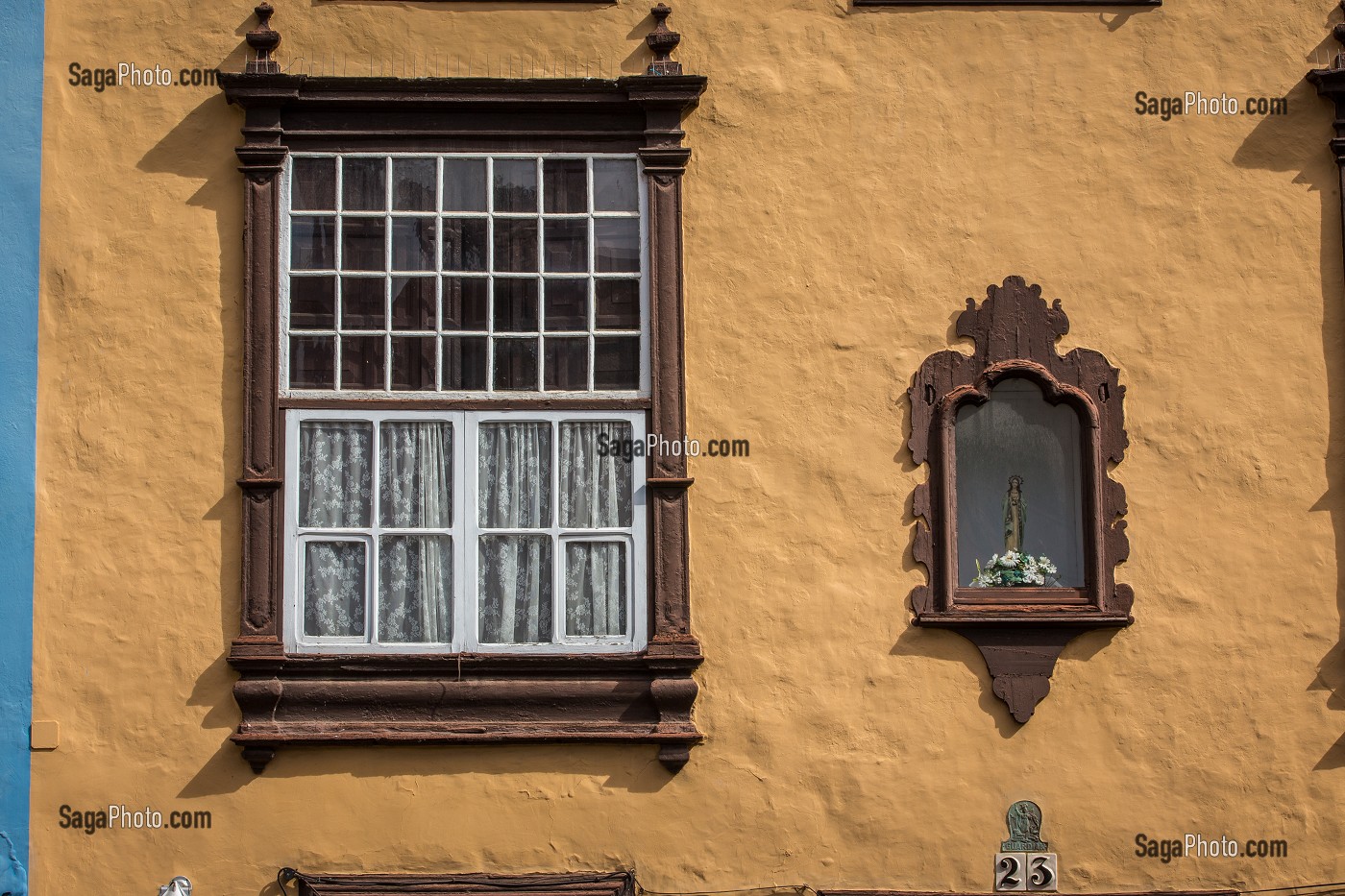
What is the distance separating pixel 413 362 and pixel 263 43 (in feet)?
5.63

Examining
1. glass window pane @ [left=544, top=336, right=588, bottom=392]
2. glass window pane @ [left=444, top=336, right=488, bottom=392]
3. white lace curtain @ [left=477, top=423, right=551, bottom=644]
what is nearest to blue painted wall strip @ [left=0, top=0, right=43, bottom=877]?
glass window pane @ [left=444, top=336, right=488, bottom=392]

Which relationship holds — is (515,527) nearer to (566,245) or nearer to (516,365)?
(516,365)

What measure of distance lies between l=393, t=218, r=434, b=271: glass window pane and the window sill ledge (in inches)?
75.5

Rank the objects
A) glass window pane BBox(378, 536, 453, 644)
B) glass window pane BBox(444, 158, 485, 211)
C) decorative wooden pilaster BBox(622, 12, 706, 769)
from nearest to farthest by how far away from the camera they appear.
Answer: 1. decorative wooden pilaster BBox(622, 12, 706, 769)
2. glass window pane BBox(378, 536, 453, 644)
3. glass window pane BBox(444, 158, 485, 211)

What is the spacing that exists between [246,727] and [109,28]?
348cm

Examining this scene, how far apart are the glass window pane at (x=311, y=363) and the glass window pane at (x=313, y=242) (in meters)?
0.36

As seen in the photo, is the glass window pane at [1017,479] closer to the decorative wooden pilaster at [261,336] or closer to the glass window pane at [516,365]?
the glass window pane at [516,365]

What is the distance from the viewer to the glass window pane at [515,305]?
743 centimetres

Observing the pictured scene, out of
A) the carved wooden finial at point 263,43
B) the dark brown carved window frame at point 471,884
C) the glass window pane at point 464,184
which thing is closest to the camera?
the dark brown carved window frame at point 471,884

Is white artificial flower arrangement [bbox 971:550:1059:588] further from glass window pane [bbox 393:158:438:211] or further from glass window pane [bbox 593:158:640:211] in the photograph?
glass window pane [bbox 393:158:438:211]

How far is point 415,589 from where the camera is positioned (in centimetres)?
729

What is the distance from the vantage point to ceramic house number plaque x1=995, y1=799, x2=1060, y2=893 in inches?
281

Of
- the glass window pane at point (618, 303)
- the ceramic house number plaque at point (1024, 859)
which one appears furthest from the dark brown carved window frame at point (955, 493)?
the glass window pane at point (618, 303)

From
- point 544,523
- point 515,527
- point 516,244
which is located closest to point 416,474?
point 515,527
